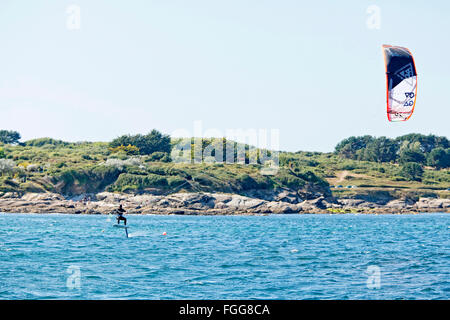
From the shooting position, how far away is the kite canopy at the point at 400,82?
30.4 meters

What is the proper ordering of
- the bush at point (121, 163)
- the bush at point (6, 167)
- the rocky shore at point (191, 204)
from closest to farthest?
the rocky shore at point (191, 204) < the bush at point (6, 167) < the bush at point (121, 163)

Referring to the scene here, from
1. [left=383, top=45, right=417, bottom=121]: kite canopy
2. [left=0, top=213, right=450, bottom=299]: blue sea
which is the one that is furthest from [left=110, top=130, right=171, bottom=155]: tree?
[left=383, top=45, right=417, bottom=121]: kite canopy

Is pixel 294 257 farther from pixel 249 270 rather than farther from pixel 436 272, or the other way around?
pixel 436 272

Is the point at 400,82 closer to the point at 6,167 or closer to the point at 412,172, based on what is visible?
the point at 6,167

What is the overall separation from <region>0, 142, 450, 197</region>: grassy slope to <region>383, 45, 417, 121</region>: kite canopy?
7183 cm

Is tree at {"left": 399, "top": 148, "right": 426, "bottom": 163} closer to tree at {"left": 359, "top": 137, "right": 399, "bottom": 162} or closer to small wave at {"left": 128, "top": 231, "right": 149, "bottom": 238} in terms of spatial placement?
tree at {"left": 359, "top": 137, "right": 399, "bottom": 162}

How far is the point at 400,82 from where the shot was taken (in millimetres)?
30688

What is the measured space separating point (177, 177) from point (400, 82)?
7474 cm

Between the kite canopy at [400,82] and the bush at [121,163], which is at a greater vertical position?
the kite canopy at [400,82]

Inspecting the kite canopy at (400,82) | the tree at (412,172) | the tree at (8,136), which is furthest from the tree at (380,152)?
the kite canopy at (400,82)

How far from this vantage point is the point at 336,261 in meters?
30.4

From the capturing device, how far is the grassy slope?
97.5 meters

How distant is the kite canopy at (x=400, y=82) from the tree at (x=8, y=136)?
142 m

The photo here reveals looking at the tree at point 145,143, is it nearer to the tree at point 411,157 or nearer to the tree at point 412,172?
the tree at point 412,172
